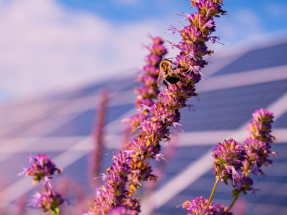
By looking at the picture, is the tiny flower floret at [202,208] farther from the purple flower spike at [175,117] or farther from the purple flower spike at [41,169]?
the purple flower spike at [41,169]

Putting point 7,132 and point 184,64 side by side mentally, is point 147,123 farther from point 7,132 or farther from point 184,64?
point 7,132

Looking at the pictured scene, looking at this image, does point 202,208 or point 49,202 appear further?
point 49,202

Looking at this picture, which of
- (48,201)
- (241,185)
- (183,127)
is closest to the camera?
(48,201)

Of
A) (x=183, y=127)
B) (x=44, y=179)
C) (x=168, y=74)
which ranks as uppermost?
(x=168, y=74)

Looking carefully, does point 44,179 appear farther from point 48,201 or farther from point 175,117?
point 175,117

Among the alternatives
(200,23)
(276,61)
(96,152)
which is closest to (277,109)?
(276,61)

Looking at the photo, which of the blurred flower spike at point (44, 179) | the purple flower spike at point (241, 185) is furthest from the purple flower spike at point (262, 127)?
the blurred flower spike at point (44, 179)

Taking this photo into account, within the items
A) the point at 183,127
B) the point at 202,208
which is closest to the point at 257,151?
the point at 202,208
